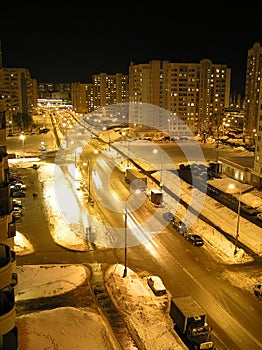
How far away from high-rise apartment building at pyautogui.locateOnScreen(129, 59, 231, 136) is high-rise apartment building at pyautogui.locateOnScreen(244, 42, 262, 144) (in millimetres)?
11170

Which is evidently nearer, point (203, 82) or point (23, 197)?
point (23, 197)

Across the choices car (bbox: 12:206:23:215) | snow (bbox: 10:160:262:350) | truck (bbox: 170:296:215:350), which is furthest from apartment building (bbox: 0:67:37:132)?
truck (bbox: 170:296:215:350)

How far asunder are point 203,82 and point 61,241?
269ft

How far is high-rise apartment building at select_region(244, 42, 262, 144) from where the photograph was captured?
84.0 m

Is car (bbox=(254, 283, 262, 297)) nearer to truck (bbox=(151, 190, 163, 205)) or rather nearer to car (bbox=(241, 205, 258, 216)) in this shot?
car (bbox=(241, 205, 258, 216))

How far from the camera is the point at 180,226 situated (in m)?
28.8

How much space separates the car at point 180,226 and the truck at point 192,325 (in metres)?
11.8

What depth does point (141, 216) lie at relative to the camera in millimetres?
32188

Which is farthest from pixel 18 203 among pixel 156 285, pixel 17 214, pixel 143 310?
pixel 143 310

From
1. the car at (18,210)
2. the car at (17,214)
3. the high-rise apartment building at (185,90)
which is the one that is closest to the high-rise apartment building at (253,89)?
the high-rise apartment building at (185,90)

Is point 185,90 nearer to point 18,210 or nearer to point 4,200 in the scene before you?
point 18,210

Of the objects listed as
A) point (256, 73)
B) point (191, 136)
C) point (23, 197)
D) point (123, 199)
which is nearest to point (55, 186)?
point (23, 197)

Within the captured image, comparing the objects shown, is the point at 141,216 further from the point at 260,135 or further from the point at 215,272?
the point at 260,135

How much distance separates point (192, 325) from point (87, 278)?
7662mm
